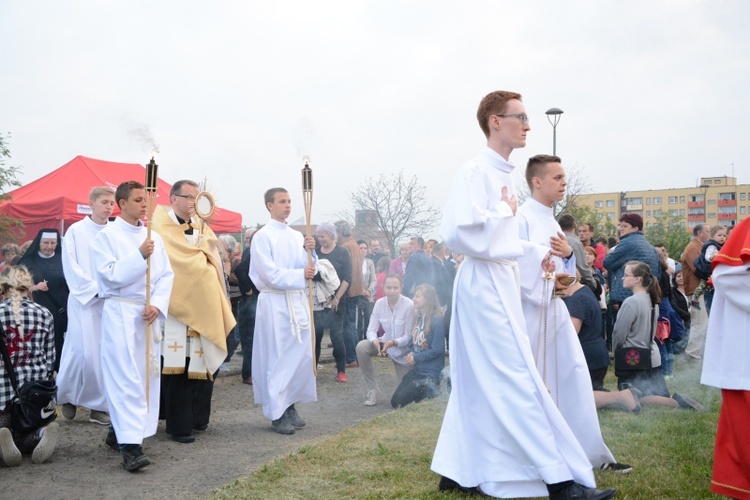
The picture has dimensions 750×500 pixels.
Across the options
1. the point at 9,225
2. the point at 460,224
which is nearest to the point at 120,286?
the point at 460,224

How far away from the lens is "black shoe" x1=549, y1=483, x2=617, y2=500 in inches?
162

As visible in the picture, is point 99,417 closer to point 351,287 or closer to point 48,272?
point 48,272

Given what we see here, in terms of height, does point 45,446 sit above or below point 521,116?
below

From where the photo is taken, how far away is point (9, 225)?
13.3 metres

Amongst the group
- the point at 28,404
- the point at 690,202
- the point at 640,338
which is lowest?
the point at 28,404

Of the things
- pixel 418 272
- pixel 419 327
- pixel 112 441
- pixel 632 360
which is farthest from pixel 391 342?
pixel 112 441

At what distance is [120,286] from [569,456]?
12.0 feet

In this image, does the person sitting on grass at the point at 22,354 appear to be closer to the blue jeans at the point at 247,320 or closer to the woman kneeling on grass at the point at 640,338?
the blue jeans at the point at 247,320

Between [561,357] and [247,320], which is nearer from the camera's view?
[561,357]

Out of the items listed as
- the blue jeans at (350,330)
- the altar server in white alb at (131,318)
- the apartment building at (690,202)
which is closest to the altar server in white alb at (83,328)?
the altar server in white alb at (131,318)

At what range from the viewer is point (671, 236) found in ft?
148

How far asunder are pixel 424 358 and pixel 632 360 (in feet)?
7.01

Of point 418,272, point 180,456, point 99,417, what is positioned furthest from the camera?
point 418,272

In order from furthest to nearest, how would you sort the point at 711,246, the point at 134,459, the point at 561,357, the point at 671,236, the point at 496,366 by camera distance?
the point at 671,236, the point at 711,246, the point at 134,459, the point at 561,357, the point at 496,366
